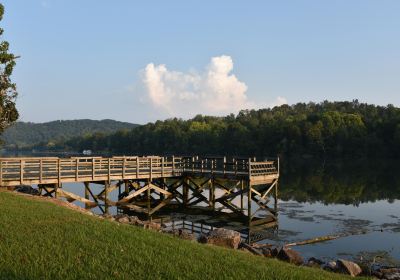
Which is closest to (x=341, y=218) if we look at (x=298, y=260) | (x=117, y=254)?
(x=298, y=260)

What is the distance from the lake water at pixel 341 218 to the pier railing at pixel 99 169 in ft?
11.0

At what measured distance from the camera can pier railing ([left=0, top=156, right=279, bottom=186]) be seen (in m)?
28.4

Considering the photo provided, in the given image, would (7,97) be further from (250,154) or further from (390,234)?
(250,154)

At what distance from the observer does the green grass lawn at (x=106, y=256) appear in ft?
34.4

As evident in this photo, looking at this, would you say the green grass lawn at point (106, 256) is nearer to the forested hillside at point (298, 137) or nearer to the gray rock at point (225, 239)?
the gray rock at point (225, 239)

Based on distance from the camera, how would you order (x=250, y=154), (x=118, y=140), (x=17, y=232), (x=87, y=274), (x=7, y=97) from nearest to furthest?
(x=87, y=274) < (x=17, y=232) < (x=7, y=97) < (x=250, y=154) < (x=118, y=140)

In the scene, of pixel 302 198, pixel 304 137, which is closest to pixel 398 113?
pixel 304 137

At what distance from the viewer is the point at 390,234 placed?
27016mm

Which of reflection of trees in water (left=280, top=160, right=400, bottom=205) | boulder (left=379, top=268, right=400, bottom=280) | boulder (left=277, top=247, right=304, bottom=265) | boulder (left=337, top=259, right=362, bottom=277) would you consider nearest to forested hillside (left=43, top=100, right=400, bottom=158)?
reflection of trees in water (left=280, top=160, right=400, bottom=205)

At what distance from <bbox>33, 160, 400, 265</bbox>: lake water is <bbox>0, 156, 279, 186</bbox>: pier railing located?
11.0 feet

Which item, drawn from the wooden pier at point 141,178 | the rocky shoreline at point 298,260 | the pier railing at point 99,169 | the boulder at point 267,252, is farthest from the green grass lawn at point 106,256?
the wooden pier at point 141,178

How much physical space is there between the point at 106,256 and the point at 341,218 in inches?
963

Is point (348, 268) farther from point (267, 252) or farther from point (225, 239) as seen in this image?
point (225, 239)

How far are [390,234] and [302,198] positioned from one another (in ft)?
53.4
